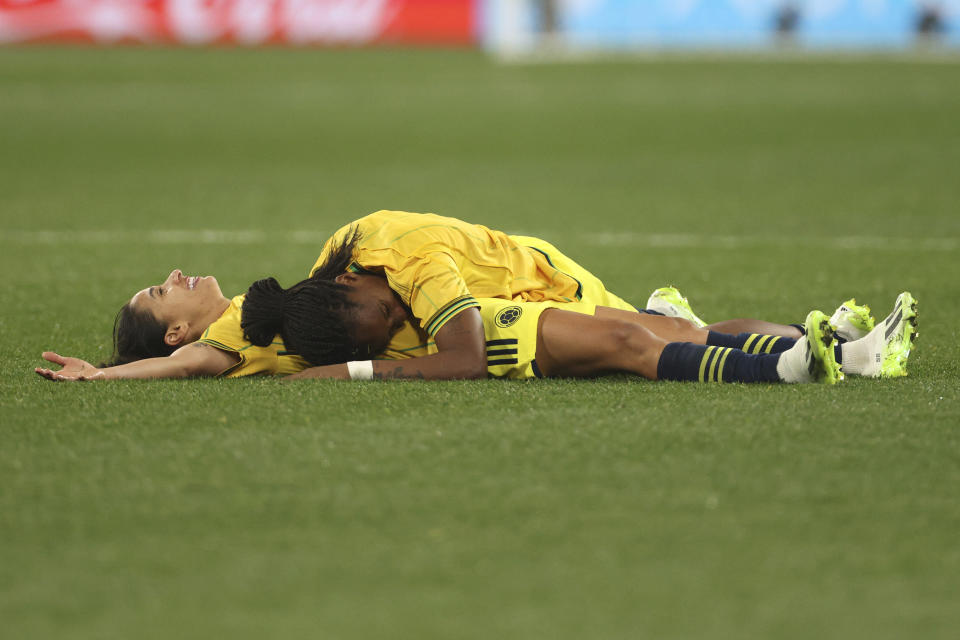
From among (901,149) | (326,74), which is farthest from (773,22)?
(901,149)

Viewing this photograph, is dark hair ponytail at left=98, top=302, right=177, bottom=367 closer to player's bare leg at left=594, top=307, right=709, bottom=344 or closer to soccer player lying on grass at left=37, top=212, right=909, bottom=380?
soccer player lying on grass at left=37, top=212, right=909, bottom=380

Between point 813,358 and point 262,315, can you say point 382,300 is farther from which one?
point 813,358

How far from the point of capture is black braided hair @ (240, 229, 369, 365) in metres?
3.80

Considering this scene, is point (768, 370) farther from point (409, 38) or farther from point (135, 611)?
point (409, 38)

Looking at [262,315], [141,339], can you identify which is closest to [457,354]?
[262,315]

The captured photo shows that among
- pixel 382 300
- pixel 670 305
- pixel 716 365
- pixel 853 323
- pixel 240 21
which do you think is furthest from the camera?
pixel 240 21

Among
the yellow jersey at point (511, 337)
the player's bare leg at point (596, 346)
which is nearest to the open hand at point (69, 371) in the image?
the yellow jersey at point (511, 337)

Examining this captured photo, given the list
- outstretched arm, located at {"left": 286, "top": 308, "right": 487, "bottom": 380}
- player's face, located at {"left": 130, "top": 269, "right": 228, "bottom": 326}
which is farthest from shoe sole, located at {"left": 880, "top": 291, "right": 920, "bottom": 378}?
player's face, located at {"left": 130, "top": 269, "right": 228, "bottom": 326}

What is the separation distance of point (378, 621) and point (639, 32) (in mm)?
19894

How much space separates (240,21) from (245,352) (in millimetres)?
17981

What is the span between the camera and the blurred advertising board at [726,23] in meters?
20.3

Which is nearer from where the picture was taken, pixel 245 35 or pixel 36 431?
pixel 36 431

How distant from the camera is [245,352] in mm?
3881

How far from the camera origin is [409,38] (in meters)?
21.8
